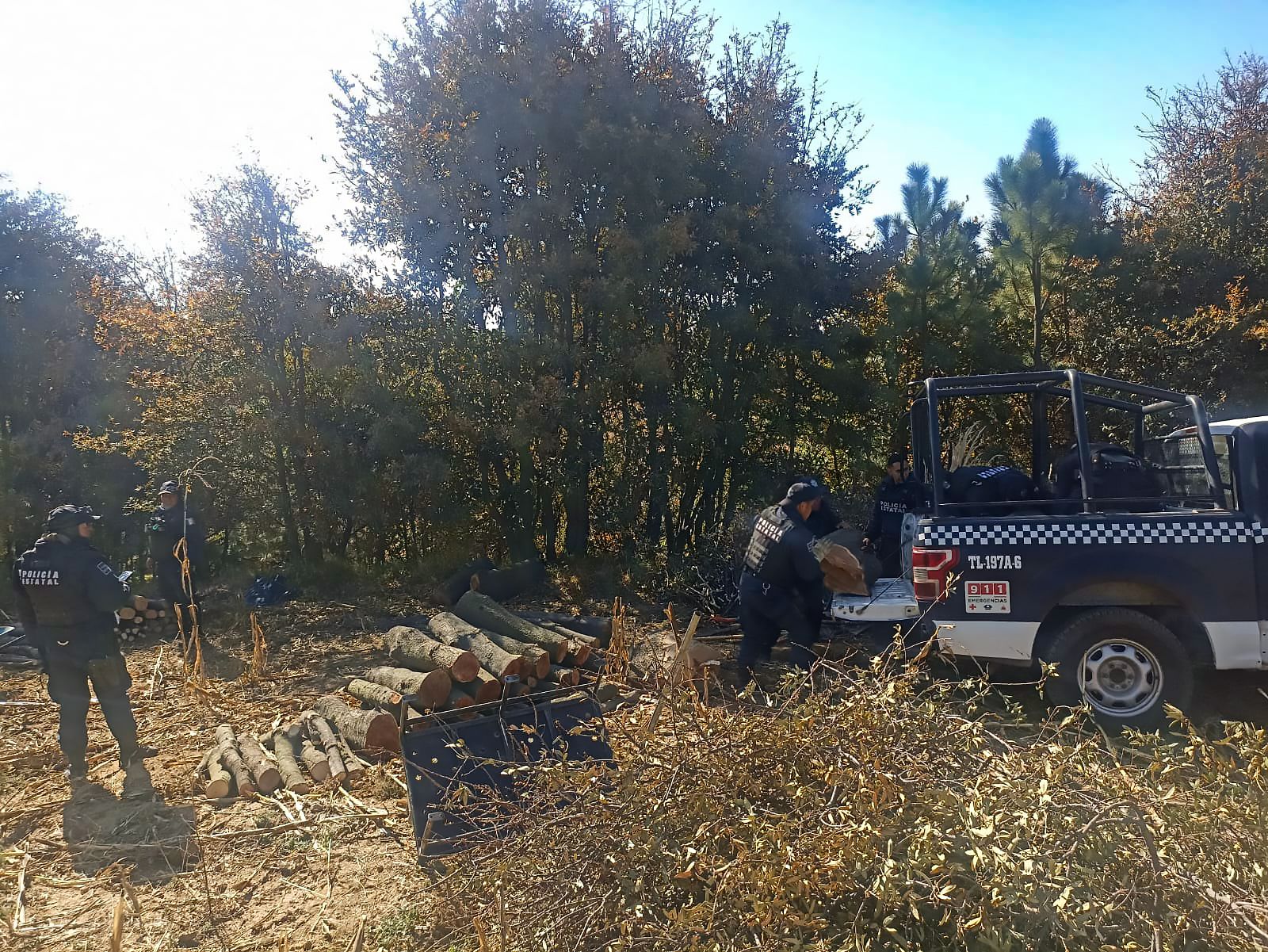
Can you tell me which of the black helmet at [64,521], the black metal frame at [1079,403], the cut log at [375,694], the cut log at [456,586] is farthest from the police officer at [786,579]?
the cut log at [456,586]

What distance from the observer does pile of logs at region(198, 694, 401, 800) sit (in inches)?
197

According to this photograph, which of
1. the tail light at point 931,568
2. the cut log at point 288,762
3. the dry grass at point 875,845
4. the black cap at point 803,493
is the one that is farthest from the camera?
the black cap at point 803,493

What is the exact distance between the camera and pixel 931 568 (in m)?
5.21

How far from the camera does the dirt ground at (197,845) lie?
358 centimetres

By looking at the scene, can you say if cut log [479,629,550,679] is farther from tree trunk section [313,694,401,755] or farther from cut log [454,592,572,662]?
tree trunk section [313,694,401,755]

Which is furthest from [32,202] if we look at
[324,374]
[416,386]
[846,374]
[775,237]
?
[846,374]

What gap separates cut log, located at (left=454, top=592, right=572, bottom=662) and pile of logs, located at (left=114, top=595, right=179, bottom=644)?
171 inches

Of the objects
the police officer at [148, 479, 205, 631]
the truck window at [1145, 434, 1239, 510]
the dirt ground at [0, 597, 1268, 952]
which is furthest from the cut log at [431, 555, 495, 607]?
the truck window at [1145, 434, 1239, 510]

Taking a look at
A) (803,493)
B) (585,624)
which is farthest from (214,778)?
(803,493)

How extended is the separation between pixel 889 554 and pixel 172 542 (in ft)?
24.5

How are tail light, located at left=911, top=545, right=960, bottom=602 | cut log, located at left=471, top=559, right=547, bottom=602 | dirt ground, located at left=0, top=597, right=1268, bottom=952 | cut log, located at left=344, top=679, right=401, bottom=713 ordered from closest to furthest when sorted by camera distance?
1. dirt ground, located at left=0, top=597, right=1268, bottom=952
2. tail light, located at left=911, top=545, right=960, bottom=602
3. cut log, located at left=344, top=679, right=401, bottom=713
4. cut log, located at left=471, top=559, right=547, bottom=602

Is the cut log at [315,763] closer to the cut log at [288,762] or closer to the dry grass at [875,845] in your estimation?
the cut log at [288,762]

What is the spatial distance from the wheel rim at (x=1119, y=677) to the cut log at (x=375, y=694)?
4.38m

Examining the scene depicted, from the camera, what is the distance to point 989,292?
1231cm
